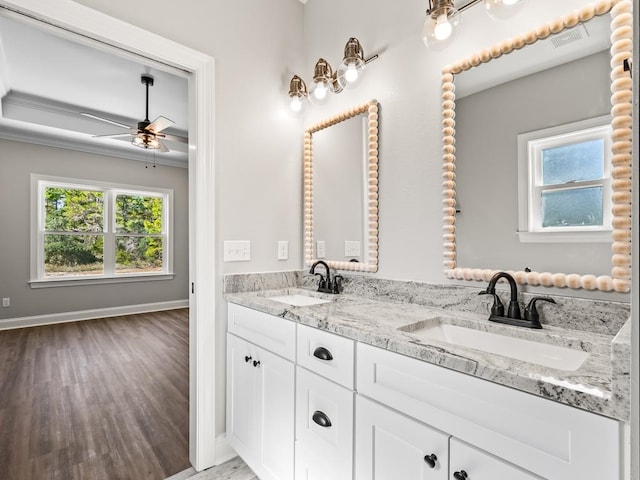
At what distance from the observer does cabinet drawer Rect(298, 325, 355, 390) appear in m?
1.18

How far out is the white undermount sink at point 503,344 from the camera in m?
1.03

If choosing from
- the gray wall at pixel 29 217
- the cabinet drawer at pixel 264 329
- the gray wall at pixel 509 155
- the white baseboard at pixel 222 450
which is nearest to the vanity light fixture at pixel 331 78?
the gray wall at pixel 509 155

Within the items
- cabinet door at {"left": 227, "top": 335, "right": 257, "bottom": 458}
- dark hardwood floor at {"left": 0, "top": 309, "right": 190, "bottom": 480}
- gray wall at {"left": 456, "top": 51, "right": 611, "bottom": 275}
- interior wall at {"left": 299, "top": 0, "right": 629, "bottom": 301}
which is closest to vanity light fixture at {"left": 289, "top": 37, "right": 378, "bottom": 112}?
interior wall at {"left": 299, "top": 0, "right": 629, "bottom": 301}

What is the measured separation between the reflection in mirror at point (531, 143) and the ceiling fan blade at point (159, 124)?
2.74 metres

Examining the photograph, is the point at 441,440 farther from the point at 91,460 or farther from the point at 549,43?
the point at 91,460

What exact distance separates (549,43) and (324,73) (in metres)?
1.10

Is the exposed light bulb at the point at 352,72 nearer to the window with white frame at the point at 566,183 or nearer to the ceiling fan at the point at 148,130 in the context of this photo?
the window with white frame at the point at 566,183

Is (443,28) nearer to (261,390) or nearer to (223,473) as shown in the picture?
(261,390)

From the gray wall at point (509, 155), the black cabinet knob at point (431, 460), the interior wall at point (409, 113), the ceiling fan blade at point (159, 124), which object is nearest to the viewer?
the black cabinet knob at point (431, 460)

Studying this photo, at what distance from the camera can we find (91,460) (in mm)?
1878

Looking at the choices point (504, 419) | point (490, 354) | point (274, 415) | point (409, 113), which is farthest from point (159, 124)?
point (504, 419)

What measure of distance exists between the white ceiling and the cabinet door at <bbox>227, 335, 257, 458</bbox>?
1914 millimetres

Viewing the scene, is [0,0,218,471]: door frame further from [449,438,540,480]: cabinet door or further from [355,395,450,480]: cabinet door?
[449,438,540,480]: cabinet door

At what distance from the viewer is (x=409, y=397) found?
98 centimetres
